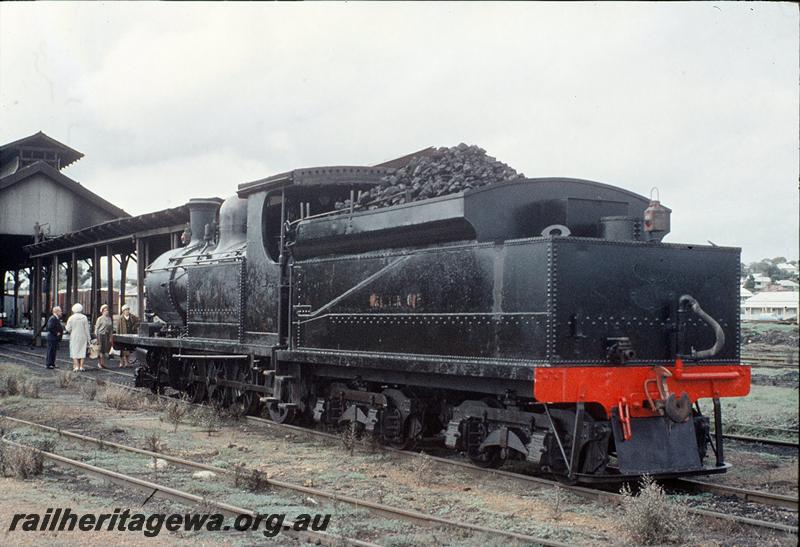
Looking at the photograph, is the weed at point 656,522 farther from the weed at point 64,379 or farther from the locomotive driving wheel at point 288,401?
the weed at point 64,379

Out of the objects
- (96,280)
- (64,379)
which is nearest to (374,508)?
(64,379)

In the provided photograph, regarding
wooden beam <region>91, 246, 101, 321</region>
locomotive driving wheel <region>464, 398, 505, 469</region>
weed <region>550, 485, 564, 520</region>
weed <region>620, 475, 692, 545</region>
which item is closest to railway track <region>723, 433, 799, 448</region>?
locomotive driving wheel <region>464, 398, 505, 469</region>

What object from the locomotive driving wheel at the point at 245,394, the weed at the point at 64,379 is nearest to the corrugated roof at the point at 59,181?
the weed at the point at 64,379

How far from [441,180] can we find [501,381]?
217cm

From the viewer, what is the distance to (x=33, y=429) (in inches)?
438

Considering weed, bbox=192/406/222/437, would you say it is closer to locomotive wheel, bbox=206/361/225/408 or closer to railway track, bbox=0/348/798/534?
locomotive wheel, bbox=206/361/225/408

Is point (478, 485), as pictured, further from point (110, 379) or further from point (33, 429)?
point (110, 379)

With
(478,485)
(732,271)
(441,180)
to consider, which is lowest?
(478,485)

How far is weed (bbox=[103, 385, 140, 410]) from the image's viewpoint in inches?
536

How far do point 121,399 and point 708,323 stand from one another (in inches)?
381

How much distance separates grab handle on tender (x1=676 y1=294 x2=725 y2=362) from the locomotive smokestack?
892cm

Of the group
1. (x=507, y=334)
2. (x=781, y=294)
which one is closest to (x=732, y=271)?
(x=507, y=334)
